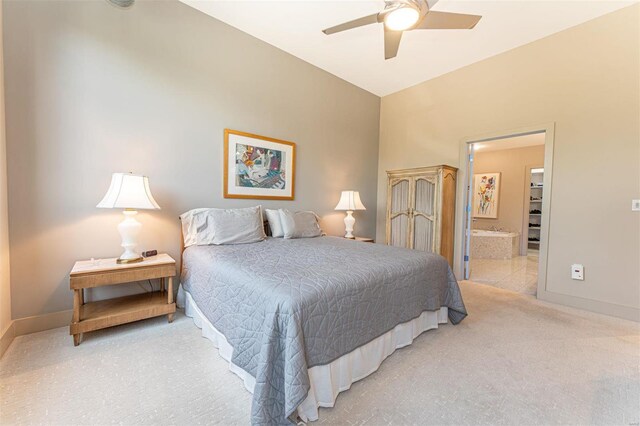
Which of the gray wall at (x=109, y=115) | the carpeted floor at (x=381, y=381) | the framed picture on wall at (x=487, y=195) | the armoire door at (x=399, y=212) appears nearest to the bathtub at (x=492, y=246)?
the framed picture on wall at (x=487, y=195)

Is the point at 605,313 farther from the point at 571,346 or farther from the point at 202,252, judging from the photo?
the point at 202,252

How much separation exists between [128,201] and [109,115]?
0.89 meters

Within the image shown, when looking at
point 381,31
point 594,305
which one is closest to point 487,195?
point 594,305

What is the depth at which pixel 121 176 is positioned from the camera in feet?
6.71

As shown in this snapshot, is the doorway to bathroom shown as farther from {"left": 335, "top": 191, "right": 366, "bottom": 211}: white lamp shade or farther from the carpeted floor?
the carpeted floor

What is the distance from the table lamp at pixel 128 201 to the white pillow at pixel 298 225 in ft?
4.39

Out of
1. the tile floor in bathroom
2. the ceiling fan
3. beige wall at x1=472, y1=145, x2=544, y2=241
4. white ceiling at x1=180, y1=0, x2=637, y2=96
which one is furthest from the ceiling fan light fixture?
beige wall at x1=472, y1=145, x2=544, y2=241

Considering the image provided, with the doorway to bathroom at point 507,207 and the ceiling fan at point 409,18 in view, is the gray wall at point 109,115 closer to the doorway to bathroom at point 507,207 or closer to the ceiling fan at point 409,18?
the ceiling fan at point 409,18

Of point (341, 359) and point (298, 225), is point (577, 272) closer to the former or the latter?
point (341, 359)

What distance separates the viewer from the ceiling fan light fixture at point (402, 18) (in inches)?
73.3

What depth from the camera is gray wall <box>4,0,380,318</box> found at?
1974 mm

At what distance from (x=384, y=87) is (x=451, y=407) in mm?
4347

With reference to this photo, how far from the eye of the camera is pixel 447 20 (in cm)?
208

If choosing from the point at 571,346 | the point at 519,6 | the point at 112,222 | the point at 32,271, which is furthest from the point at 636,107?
the point at 32,271
